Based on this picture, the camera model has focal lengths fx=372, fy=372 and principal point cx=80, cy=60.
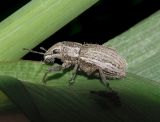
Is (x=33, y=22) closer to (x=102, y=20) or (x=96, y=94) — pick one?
(x=96, y=94)

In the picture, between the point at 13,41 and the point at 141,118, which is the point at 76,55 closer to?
the point at 13,41

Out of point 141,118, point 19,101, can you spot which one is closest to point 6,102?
point 19,101

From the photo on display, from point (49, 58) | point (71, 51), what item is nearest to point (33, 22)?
point (49, 58)

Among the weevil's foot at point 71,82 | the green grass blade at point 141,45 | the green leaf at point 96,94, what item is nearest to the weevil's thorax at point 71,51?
the green grass blade at point 141,45

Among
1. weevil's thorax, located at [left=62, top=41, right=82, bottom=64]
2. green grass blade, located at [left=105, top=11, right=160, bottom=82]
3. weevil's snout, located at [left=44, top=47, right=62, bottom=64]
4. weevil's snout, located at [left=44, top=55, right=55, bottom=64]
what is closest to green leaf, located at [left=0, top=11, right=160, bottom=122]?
green grass blade, located at [left=105, top=11, right=160, bottom=82]

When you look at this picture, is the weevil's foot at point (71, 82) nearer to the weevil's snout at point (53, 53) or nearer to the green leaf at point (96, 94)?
the green leaf at point (96, 94)

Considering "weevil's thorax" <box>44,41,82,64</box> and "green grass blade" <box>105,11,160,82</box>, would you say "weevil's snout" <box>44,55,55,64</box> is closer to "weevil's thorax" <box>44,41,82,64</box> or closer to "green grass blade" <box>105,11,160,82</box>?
"weevil's thorax" <box>44,41,82,64</box>
